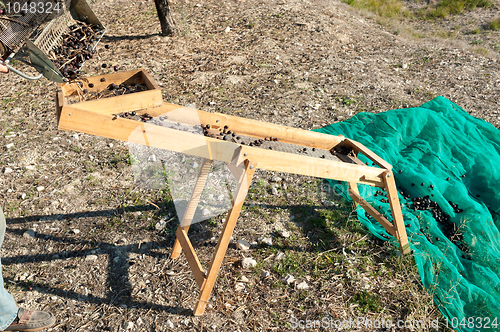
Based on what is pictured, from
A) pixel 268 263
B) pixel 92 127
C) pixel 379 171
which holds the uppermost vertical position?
pixel 92 127

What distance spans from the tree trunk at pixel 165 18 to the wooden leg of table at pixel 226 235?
6060mm

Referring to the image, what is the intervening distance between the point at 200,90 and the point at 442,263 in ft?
15.3

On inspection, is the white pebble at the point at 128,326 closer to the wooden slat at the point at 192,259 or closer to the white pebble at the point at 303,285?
the wooden slat at the point at 192,259

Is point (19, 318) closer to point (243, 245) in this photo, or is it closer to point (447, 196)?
point (243, 245)

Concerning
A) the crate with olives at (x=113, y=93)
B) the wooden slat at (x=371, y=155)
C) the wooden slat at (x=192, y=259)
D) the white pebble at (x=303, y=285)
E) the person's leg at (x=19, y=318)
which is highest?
the crate with olives at (x=113, y=93)

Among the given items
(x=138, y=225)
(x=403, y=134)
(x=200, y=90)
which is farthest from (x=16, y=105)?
(x=403, y=134)

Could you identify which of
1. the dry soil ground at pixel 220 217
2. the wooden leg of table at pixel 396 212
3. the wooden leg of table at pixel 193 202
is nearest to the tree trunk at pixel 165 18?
the dry soil ground at pixel 220 217

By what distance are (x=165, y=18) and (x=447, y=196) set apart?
6.37m

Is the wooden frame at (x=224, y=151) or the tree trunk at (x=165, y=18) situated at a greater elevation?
the wooden frame at (x=224, y=151)

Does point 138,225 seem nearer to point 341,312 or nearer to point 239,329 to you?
point 239,329

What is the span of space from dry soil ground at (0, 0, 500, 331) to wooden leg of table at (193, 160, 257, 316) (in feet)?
0.73

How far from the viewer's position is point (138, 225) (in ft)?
13.5

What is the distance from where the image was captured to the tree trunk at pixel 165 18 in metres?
7.57

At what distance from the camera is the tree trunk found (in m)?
7.57
